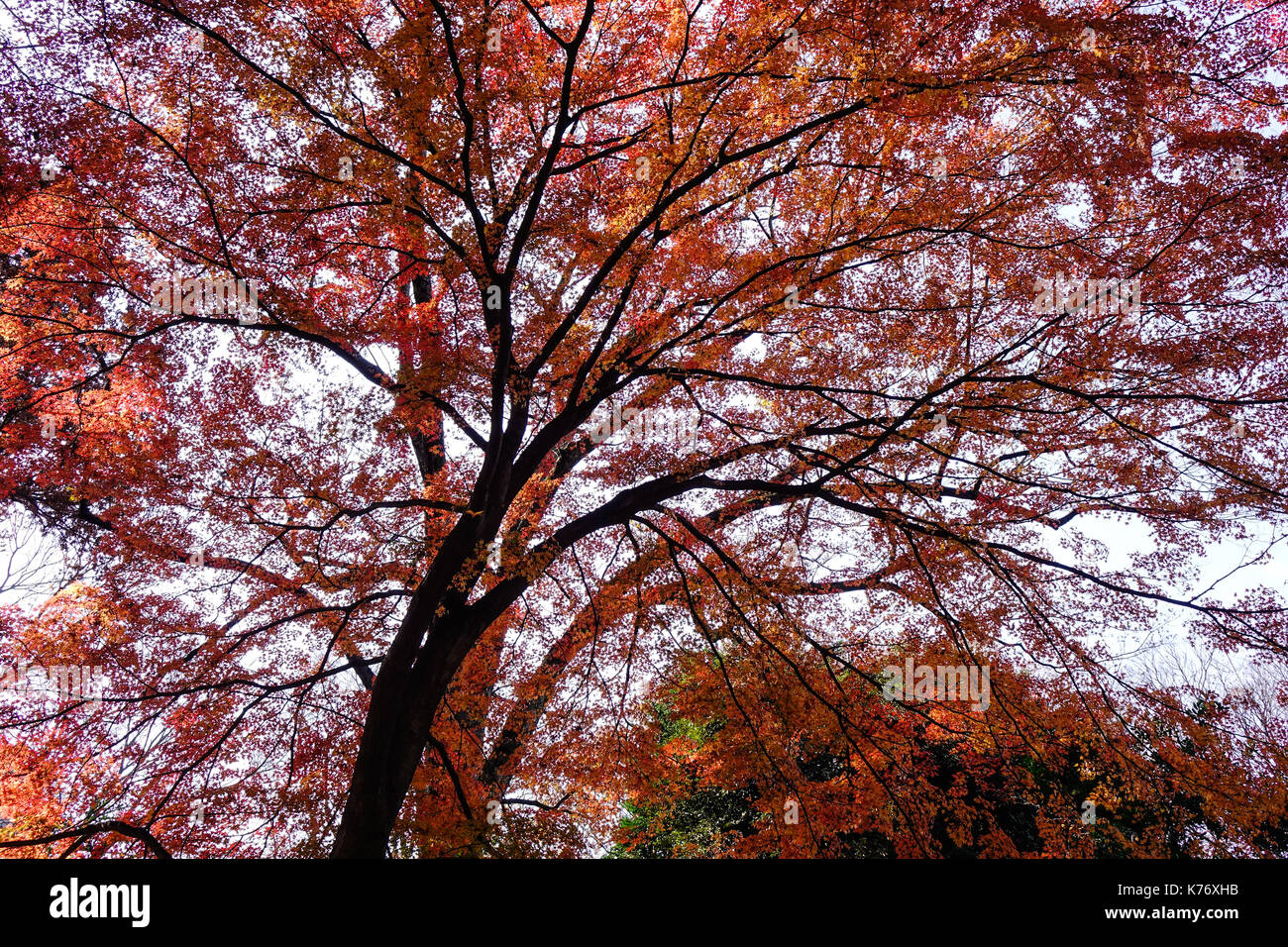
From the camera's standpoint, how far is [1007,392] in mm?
6207

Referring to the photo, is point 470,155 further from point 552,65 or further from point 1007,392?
point 1007,392

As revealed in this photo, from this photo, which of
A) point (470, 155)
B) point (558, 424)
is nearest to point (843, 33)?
point (470, 155)

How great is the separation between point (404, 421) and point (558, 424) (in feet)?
7.64

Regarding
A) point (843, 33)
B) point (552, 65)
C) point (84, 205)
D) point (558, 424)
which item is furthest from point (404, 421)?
point (843, 33)

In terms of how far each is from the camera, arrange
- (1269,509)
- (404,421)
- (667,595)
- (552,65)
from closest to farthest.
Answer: (552,65) < (1269,509) < (404,421) < (667,595)

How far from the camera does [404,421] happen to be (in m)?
7.91

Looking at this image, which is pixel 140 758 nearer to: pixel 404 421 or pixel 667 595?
pixel 404 421

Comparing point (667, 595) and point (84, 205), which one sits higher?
point (84, 205)

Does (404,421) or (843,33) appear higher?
(843,33)
